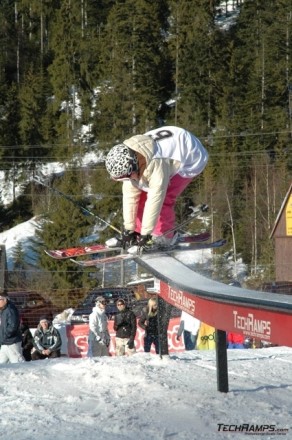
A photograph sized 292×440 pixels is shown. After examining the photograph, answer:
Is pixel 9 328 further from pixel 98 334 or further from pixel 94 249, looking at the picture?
pixel 98 334

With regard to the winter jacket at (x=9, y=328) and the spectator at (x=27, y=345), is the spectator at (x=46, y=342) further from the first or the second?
the winter jacket at (x=9, y=328)

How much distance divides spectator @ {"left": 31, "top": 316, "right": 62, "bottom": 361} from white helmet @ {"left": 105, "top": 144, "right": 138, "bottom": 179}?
5.40 metres

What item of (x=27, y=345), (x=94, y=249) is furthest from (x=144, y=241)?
(x=27, y=345)

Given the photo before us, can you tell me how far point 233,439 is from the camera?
205 inches

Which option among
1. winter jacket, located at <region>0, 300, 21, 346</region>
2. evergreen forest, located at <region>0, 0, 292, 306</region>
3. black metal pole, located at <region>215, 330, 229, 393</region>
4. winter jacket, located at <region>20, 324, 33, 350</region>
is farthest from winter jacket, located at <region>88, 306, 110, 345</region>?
evergreen forest, located at <region>0, 0, 292, 306</region>

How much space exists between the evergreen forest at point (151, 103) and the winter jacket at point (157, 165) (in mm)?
30285

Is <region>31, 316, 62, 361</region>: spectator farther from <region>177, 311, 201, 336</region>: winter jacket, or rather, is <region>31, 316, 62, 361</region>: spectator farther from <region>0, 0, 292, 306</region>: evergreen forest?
<region>0, 0, 292, 306</region>: evergreen forest

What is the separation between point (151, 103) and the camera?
170 feet

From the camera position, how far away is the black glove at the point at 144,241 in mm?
7374

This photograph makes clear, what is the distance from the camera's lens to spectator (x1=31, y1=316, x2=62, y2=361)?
12250 mm

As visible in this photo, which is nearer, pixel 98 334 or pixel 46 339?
pixel 46 339

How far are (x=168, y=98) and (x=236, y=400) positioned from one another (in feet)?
168

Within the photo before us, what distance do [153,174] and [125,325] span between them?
19.6 feet

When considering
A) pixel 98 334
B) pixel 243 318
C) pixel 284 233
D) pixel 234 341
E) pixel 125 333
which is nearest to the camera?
pixel 243 318
